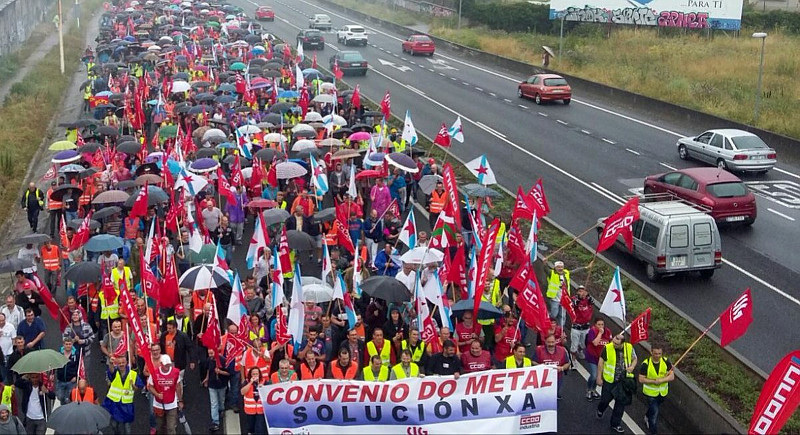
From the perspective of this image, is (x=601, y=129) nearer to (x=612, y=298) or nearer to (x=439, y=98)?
(x=439, y=98)

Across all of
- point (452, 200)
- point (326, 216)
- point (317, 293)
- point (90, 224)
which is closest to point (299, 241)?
point (326, 216)

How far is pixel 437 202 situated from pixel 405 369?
26.0ft

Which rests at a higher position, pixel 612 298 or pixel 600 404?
pixel 612 298

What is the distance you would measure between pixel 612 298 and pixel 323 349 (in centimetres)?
446

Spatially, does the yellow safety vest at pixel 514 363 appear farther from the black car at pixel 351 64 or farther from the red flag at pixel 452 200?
the black car at pixel 351 64

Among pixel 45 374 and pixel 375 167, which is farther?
pixel 375 167

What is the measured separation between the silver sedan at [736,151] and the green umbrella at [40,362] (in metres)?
21.2

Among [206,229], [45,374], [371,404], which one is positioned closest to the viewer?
[371,404]

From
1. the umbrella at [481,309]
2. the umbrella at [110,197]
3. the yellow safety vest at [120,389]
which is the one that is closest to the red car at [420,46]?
the umbrella at [110,197]

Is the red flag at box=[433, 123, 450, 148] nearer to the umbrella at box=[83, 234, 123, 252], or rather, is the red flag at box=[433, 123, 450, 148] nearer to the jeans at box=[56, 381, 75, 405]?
the umbrella at box=[83, 234, 123, 252]

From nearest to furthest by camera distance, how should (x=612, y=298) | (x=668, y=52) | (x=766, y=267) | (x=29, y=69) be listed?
(x=612, y=298), (x=766, y=267), (x=668, y=52), (x=29, y=69)

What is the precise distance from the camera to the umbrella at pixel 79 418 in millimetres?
10164

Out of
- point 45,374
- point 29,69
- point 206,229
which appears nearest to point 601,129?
point 206,229

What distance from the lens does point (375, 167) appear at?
73.2ft
